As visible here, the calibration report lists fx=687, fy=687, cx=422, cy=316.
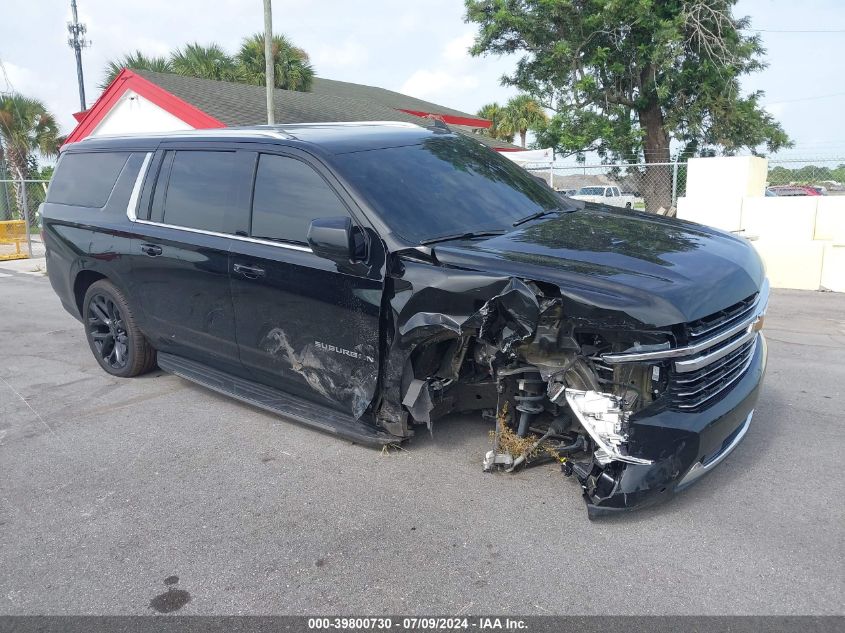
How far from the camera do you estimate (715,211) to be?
35.1 ft

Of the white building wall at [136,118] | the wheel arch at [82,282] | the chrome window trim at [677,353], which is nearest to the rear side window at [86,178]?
the wheel arch at [82,282]

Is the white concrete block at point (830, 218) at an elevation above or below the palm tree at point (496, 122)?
below

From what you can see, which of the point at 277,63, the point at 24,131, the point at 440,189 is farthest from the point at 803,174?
the point at 24,131

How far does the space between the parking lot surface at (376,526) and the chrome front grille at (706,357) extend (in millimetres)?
640

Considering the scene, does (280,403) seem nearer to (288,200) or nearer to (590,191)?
(288,200)

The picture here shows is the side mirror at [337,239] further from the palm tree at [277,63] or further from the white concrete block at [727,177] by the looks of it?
the palm tree at [277,63]

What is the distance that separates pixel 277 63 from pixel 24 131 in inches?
407

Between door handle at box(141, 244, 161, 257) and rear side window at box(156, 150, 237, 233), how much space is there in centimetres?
20

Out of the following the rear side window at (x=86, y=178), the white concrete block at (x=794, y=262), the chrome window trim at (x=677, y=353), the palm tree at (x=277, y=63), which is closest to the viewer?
the chrome window trim at (x=677, y=353)

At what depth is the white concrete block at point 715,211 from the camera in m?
10.4

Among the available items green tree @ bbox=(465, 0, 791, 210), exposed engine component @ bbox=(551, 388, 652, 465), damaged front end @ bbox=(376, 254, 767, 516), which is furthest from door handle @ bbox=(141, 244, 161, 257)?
green tree @ bbox=(465, 0, 791, 210)

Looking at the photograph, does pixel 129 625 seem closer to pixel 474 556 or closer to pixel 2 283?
pixel 474 556

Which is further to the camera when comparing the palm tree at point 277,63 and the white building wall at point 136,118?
the palm tree at point 277,63

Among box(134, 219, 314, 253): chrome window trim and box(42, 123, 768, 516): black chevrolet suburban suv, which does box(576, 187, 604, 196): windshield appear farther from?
box(134, 219, 314, 253): chrome window trim
